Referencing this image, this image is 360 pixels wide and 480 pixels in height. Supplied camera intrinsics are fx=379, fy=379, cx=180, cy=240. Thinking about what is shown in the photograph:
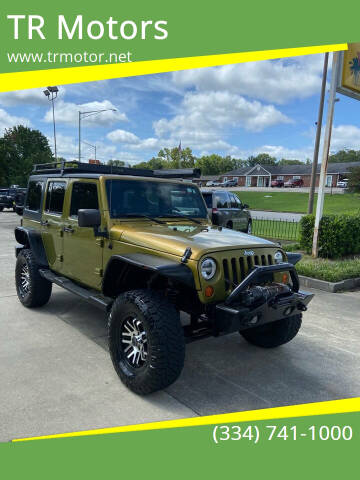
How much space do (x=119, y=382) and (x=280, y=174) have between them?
76.7 metres

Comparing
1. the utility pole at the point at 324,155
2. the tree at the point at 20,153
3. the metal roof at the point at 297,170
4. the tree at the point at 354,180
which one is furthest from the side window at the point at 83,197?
the metal roof at the point at 297,170

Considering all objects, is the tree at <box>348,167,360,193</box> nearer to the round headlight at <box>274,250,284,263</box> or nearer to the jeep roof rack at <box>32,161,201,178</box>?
the jeep roof rack at <box>32,161,201,178</box>

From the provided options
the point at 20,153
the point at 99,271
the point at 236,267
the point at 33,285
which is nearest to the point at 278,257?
the point at 236,267

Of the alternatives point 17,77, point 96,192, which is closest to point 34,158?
point 17,77

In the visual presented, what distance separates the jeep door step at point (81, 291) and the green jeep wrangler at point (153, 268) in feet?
0.04

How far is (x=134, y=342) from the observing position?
3.43 metres

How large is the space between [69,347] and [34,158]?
55814mm

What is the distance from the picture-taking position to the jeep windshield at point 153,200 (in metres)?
4.24

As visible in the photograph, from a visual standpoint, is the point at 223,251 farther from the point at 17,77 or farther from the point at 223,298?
the point at 17,77

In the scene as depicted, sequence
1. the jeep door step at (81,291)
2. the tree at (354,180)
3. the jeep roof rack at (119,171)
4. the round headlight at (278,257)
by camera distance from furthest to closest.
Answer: the tree at (354,180)
the jeep roof rack at (119,171)
the jeep door step at (81,291)
the round headlight at (278,257)

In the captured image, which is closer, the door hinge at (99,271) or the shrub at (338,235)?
the door hinge at (99,271)

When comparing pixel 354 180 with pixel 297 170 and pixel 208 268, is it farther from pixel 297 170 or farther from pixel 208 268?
pixel 208 268

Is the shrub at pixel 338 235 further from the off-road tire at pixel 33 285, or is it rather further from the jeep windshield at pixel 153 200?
the off-road tire at pixel 33 285

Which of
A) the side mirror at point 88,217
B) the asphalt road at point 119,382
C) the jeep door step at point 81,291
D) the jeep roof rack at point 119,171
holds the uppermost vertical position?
the jeep roof rack at point 119,171
